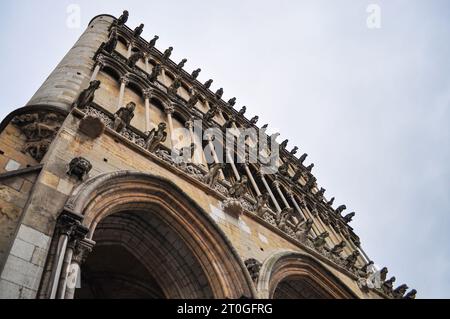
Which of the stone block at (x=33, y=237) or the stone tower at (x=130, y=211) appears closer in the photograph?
the stone block at (x=33, y=237)

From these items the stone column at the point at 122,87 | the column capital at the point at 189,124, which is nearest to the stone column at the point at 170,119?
the column capital at the point at 189,124

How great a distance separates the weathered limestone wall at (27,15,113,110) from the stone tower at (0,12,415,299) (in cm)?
4

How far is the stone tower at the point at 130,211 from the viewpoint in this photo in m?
5.84

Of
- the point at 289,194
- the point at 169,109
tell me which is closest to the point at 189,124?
the point at 169,109

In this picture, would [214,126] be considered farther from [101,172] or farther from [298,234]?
[101,172]

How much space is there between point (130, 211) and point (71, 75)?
4.64 meters

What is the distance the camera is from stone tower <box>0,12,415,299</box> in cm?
584

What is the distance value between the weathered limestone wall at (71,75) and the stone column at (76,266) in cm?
407

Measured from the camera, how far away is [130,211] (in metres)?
8.20

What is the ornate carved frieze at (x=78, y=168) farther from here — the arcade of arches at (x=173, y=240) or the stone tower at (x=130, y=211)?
the arcade of arches at (x=173, y=240)

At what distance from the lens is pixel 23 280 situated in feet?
16.3

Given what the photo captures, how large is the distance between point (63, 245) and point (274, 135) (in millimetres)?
15432

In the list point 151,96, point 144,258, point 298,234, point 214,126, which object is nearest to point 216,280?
point 144,258

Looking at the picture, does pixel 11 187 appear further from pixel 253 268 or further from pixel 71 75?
pixel 71 75
